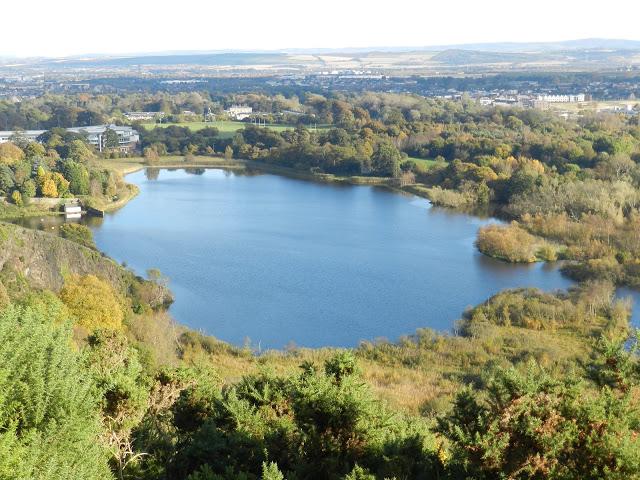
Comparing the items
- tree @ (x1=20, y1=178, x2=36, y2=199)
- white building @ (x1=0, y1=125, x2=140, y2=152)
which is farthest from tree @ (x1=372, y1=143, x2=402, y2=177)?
white building @ (x1=0, y1=125, x2=140, y2=152)

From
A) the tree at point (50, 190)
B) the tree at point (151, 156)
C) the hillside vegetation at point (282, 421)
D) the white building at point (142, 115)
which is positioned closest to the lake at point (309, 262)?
the tree at point (50, 190)

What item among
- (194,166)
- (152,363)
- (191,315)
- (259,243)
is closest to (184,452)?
(152,363)

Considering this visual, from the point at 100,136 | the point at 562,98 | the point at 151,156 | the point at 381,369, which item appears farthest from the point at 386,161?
the point at 562,98

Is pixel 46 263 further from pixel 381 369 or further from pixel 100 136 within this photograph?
pixel 100 136

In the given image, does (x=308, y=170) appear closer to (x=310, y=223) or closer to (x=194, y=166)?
(x=194, y=166)

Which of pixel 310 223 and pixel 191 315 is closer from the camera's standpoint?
pixel 191 315

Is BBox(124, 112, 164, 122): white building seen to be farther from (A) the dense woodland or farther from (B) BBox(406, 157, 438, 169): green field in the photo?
(B) BBox(406, 157, 438, 169): green field

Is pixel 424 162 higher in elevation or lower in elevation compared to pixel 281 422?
lower

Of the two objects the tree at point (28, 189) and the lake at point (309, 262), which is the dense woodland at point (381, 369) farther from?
the lake at point (309, 262)
